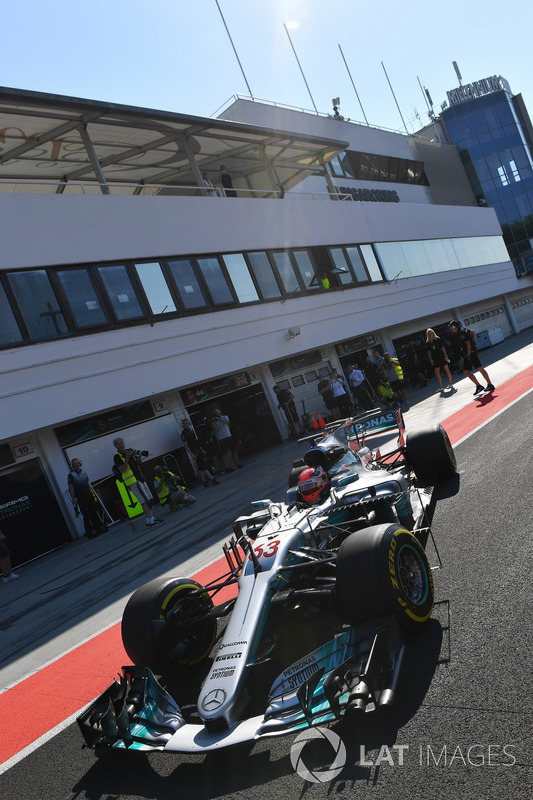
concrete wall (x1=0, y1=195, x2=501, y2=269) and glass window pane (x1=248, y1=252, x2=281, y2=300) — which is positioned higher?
concrete wall (x1=0, y1=195, x2=501, y2=269)

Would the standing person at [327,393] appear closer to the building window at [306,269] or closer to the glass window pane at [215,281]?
the building window at [306,269]

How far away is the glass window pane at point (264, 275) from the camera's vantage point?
19000 millimetres

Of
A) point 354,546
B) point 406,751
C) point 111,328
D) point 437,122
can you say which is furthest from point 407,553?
point 437,122

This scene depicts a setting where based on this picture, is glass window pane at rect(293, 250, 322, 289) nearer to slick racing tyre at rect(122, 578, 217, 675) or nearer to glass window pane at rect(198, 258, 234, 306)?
glass window pane at rect(198, 258, 234, 306)

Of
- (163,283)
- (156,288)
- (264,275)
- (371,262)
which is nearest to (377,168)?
(371,262)

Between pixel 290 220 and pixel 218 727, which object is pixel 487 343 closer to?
pixel 290 220

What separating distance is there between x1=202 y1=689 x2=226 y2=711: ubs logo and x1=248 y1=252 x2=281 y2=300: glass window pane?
16.0 meters

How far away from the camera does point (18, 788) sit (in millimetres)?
3916

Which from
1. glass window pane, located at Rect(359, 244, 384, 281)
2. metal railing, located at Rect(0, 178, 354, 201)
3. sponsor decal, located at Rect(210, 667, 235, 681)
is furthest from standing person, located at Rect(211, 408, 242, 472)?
sponsor decal, located at Rect(210, 667, 235, 681)

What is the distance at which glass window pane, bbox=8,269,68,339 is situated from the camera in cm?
1305

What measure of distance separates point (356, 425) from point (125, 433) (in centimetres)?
850

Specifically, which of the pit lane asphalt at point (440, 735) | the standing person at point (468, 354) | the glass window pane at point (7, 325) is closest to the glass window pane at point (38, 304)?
the glass window pane at point (7, 325)

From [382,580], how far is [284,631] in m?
1.30

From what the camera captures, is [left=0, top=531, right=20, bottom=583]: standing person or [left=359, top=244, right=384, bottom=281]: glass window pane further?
[left=359, top=244, right=384, bottom=281]: glass window pane
